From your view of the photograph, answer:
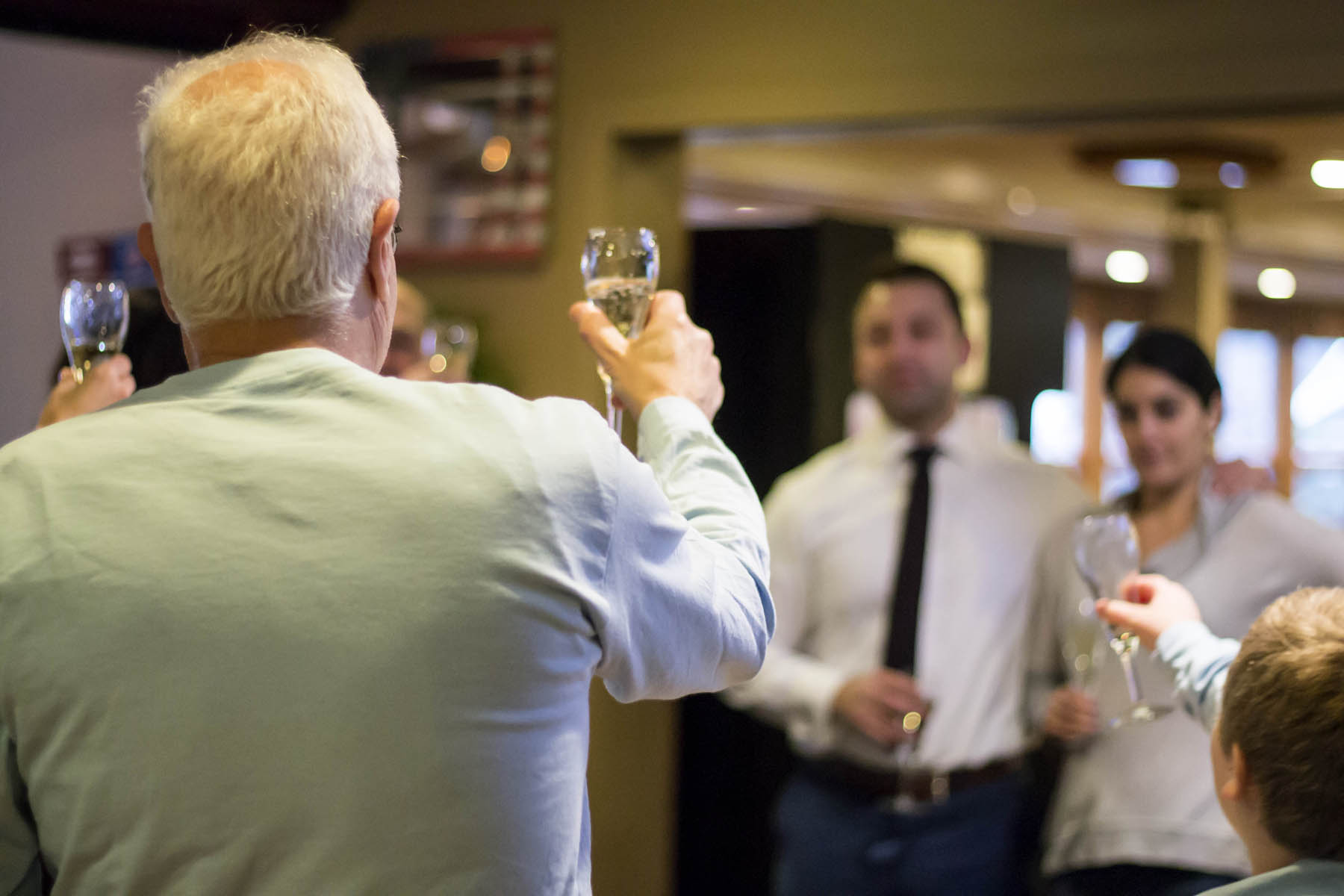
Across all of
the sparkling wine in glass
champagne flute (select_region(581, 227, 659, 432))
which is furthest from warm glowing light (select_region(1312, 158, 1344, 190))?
champagne flute (select_region(581, 227, 659, 432))

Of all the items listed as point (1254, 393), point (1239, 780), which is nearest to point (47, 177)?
point (1239, 780)

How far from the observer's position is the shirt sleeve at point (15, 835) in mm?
969

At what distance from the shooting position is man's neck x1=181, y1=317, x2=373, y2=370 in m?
1.02

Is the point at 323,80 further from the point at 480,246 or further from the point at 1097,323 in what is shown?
the point at 1097,323

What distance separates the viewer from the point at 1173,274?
356 inches

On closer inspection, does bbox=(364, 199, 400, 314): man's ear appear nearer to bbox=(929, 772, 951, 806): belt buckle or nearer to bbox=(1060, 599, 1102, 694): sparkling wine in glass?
bbox=(1060, 599, 1102, 694): sparkling wine in glass

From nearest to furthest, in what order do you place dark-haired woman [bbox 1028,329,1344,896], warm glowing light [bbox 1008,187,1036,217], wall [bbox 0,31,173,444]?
dark-haired woman [bbox 1028,329,1344,896] < wall [bbox 0,31,173,444] < warm glowing light [bbox 1008,187,1036,217]

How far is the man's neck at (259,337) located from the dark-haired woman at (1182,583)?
1199 millimetres

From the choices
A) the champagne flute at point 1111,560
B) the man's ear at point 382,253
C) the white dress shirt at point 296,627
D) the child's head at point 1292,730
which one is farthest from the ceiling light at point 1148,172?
the white dress shirt at point 296,627

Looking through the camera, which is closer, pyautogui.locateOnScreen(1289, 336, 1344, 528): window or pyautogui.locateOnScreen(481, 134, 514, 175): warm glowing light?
pyautogui.locateOnScreen(481, 134, 514, 175): warm glowing light

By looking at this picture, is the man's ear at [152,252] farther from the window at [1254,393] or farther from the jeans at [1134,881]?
the window at [1254,393]

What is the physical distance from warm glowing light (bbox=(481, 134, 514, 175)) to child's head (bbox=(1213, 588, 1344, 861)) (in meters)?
2.88

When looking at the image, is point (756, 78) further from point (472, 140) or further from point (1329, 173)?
point (1329, 173)

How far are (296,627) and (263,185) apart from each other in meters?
0.33
